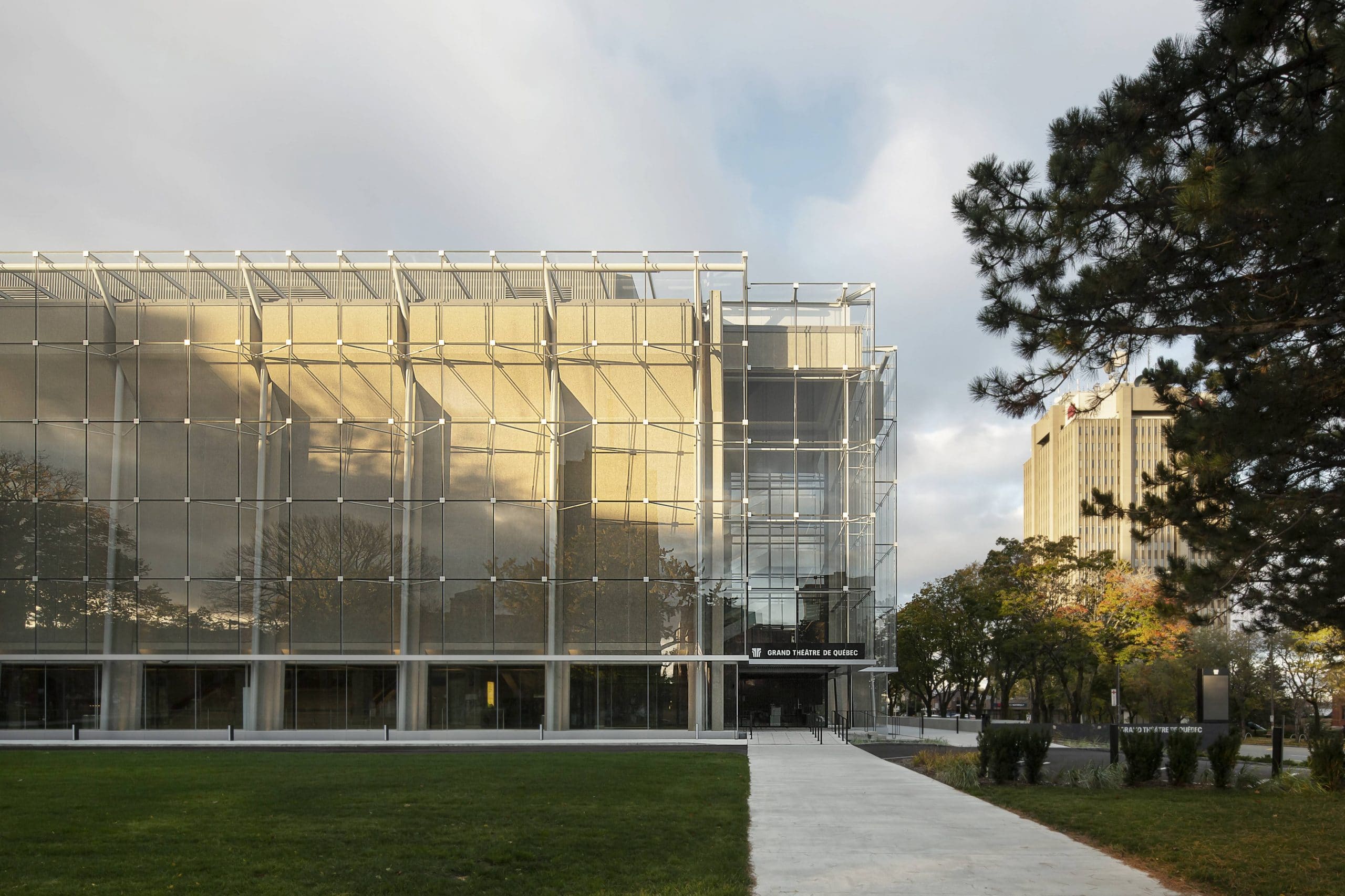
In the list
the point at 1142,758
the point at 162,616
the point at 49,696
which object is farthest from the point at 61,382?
the point at 1142,758

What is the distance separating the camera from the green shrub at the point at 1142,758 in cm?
1936

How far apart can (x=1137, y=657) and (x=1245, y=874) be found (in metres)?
38.3

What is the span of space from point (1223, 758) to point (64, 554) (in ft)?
116

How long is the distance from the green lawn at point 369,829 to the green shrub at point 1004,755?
4.75 metres

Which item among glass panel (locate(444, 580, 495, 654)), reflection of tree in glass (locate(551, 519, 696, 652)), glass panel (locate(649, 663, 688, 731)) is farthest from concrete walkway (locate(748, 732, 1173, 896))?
glass panel (locate(444, 580, 495, 654))

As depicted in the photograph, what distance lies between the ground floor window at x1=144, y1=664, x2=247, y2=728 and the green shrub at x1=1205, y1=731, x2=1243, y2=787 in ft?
97.5

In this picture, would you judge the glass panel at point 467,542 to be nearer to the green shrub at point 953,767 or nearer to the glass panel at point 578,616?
the glass panel at point 578,616

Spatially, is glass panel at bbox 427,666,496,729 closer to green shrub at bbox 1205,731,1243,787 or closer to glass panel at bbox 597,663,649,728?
glass panel at bbox 597,663,649,728

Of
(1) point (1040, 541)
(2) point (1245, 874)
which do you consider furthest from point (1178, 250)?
(1) point (1040, 541)

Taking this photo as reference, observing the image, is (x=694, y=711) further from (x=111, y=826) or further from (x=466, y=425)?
(x=111, y=826)

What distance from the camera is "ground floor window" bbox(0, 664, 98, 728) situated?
36.0 metres

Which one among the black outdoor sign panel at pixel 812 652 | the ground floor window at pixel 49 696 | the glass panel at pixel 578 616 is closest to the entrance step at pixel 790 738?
the black outdoor sign panel at pixel 812 652

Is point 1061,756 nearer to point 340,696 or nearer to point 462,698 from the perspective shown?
point 462,698

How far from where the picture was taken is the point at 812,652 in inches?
1383
